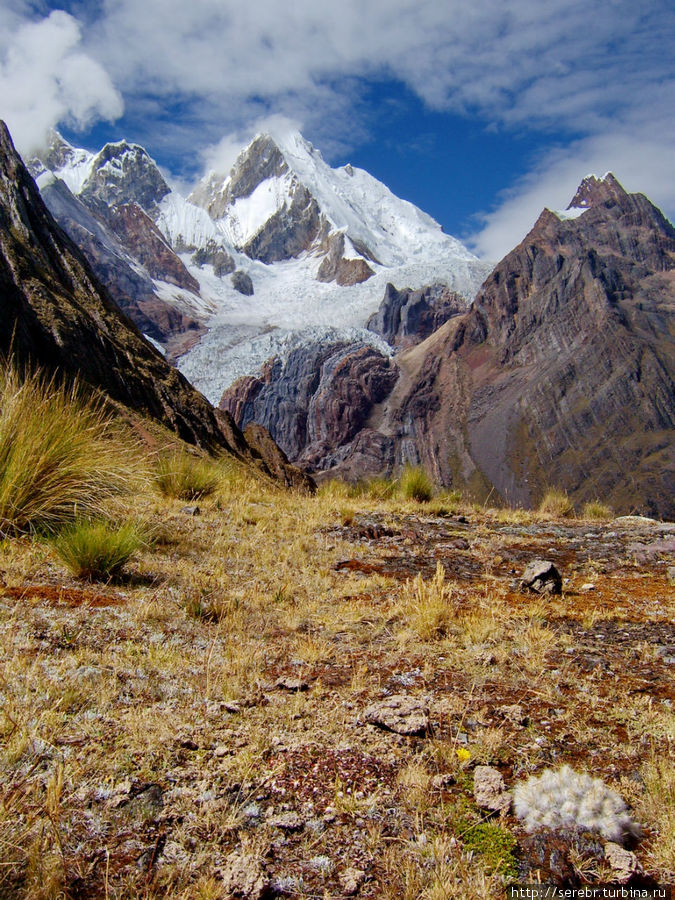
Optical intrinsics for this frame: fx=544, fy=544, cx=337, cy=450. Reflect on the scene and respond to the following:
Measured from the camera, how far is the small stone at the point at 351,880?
1.51 m

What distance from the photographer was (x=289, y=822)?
1.74 m

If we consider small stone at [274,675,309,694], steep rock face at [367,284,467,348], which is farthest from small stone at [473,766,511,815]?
steep rock face at [367,284,467,348]

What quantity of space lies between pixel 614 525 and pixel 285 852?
9545mm

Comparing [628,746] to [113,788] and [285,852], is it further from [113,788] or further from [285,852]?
[113,788]

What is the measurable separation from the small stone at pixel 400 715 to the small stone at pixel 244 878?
2.83ft

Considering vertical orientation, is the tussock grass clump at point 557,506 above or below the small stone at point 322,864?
above

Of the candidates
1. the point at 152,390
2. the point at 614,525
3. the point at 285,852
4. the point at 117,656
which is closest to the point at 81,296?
the point at 152,390

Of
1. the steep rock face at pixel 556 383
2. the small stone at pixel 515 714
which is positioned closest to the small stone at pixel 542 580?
the small stone at pixel 515 714

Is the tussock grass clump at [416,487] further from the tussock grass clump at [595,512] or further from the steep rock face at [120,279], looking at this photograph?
the steep rock face at [120,279]

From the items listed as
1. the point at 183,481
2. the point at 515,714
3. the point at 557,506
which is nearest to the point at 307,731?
the point at 515,714

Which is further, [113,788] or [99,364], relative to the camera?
[99,364]

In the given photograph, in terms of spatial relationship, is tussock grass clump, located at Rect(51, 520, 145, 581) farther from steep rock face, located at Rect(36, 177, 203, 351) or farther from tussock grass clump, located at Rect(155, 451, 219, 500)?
steep rock face, located at Rect(36, 177, 203, 351)

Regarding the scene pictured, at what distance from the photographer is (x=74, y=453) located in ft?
15.6

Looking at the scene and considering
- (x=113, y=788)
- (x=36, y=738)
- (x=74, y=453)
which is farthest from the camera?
(x=74, y=453)
